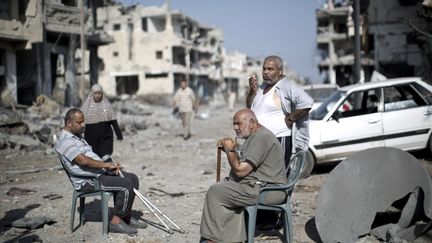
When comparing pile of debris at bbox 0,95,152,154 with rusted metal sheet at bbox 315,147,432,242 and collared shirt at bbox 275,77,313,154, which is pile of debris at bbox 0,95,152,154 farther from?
rusted metal sheet at bbox 315,147,432,242

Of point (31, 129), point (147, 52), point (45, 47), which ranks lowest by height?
point (31, 129)

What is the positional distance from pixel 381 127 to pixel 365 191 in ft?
13.4

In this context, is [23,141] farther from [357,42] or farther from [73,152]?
[357,42]

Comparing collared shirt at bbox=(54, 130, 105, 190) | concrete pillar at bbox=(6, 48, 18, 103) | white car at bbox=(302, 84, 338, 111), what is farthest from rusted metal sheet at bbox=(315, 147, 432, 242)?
concrete pillar at bbox=(6, 48, 18, 103)

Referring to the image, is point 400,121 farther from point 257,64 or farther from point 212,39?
point 257,64

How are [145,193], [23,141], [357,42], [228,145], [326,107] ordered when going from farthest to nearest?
[23,141] → [357,42] → [326,107] → [145,193] → [228,145]

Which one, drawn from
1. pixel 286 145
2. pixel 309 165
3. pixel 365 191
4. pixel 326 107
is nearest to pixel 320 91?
pixel 326 107

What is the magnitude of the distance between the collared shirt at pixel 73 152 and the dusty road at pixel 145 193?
67 centimetres

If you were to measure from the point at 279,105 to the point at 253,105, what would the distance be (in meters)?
0.35

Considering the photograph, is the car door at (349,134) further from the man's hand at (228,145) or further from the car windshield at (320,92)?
the car windshield at (320,92)

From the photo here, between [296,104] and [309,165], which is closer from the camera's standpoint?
[296,104]

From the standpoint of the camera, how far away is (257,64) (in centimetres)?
8300

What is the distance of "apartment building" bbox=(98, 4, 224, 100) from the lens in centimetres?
4756

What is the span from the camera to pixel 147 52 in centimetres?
4934
